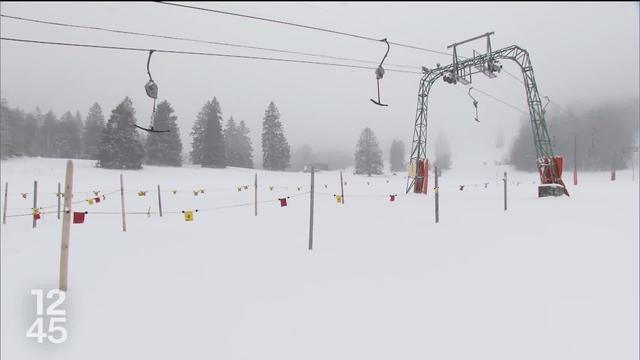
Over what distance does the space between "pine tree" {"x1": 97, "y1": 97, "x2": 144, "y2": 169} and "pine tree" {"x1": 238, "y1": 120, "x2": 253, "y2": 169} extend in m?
17.8

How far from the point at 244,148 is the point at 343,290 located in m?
54.9

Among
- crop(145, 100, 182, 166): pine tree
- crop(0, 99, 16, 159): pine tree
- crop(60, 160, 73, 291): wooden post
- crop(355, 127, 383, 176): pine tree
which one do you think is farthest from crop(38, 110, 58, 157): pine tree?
crop(60, 160, 73, 291): wooden post

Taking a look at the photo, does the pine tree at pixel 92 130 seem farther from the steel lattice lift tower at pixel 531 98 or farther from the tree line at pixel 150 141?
the steel lattice lift tower at pixel 531 98

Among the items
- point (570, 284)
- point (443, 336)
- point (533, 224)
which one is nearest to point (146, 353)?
point (443, 336)

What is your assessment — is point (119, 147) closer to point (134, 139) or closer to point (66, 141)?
point (134, 139)

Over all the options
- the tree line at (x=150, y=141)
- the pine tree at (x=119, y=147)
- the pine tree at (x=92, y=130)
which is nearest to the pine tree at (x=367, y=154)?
the tree line at (x=150, y=141)

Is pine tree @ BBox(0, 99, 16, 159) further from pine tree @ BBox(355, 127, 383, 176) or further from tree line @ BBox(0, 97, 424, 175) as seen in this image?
pine tree @ BBox(355, 127, 383, 176)

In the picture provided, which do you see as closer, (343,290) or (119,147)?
(343,290)

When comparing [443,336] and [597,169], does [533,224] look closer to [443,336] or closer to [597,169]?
[443,336]

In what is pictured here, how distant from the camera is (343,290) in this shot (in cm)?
552

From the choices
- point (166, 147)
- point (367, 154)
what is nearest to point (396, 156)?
point (367, 154)

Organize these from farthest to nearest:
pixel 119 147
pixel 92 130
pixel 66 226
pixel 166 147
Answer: pixel 92 130
pixel 166 147
pixel 119 147
pixel 66 226

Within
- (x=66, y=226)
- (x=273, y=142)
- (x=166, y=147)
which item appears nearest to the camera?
(x=66, y=226)

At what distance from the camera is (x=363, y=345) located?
3.92 metres
